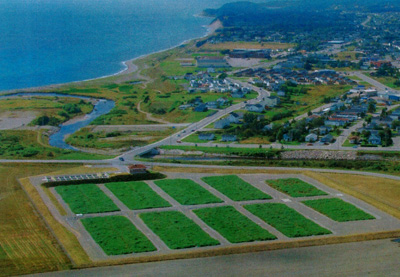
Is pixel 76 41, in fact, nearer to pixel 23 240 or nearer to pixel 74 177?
pixel 74 177

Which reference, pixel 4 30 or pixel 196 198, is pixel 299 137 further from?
pixel 4 30

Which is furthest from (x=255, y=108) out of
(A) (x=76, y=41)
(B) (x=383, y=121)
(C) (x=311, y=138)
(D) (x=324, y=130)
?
(A) (x=76, y=41)

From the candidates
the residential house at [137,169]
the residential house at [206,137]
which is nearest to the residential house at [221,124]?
the residential house at [206,137]

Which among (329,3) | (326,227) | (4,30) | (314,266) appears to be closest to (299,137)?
(326,227)

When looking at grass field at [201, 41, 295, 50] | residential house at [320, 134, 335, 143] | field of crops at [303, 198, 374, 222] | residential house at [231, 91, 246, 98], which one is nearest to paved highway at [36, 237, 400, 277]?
field of crops at [303, 198, 374, 222]

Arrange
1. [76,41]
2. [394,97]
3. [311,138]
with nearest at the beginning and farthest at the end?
[311,138] → [394,97] → [76,41]

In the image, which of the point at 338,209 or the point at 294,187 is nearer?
the point at 338,209

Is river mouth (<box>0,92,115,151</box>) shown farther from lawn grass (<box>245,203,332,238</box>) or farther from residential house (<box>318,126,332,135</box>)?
lawn grass (<box>245,203,332,238</box>)

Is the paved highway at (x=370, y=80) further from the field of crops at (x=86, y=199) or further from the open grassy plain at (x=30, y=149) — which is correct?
the field of crops at (x=86, y=199)
